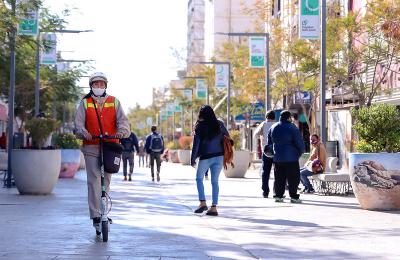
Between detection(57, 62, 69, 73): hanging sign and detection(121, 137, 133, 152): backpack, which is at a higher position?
detection(57, 62, 69, 73): hanging sign

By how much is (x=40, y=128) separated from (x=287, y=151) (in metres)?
5.49

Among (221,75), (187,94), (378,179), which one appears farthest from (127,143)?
(187,94)

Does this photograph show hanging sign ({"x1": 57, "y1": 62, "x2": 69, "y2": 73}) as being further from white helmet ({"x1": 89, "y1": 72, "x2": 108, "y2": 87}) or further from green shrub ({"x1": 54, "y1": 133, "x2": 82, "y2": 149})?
white helmet ({"x1": 89, "y1": 72, "x2": 108, "y2": 87})

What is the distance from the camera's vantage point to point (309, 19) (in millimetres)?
20016

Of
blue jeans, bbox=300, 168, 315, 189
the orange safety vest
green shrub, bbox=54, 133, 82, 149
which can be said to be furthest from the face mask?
green shrub, bbox=54, 133, 82, 149

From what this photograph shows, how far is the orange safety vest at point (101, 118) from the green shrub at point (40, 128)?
7.17 m

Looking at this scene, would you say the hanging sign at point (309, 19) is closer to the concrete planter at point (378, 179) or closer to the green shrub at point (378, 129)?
the green shrub at point (378, 129)

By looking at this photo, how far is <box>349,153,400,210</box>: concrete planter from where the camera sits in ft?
37.7

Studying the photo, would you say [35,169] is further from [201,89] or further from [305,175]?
[201,89]

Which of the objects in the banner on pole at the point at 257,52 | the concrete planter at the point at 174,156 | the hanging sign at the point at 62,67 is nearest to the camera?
the banner on pole at the point at 257,52

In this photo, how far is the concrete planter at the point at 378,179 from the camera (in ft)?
37.7

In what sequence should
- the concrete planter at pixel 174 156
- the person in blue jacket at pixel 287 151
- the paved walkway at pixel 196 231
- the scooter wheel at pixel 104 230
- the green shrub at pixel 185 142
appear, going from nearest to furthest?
the paved walkway at pixel 196 231 → the scooter wheel at pixel 104 230 → the person in blue jacket at pixel 287 151 → the green shrub at pixel 185 142 → the concrete planter at pixel 174 156

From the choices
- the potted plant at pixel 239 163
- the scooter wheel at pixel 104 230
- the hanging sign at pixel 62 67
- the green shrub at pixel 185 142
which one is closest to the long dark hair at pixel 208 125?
the scooter wheel at pixel 104 230

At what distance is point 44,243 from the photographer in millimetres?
7547
